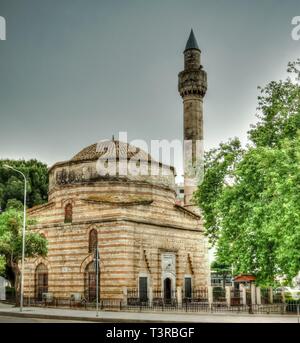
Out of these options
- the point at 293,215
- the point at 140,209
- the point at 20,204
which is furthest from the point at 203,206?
the point at 20,204

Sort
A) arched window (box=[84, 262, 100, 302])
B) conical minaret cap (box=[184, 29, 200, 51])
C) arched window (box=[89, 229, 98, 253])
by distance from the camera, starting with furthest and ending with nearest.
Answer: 1. conical minaret cap (box=[184, 29, 200, 51])
2. arched window (box=[89, 229, 98, 253])
3. arched window (box=[84, 262, 100, 302])

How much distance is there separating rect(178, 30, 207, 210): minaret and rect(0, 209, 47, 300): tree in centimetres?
1624

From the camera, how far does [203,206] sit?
115 feet

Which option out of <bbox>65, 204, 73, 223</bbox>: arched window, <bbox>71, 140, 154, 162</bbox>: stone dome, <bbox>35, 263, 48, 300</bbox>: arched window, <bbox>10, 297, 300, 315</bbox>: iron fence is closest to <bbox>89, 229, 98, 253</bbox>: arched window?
<bbox>65, 204, 73, 223</bbox>: arched window

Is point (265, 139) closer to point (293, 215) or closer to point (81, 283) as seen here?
point (293, 215)

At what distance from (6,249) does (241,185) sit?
57.8ft

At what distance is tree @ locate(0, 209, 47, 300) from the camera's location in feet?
116

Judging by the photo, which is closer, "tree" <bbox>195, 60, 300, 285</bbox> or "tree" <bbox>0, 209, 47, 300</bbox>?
"tree" <bbox>195, 60, 300, 285</bbox>

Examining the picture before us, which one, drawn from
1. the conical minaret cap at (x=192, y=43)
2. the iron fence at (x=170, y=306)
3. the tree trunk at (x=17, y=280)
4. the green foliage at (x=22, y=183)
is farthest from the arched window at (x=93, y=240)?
the conical minaret cap at (x=192, y=43)

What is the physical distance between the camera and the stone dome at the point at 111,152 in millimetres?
41594

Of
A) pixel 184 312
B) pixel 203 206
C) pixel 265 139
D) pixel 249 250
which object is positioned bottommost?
pixel 184 312

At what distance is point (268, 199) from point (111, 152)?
1917 centimetres

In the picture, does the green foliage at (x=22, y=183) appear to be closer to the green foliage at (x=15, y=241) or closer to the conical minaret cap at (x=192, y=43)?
the green foliage at (x=15, y=241)

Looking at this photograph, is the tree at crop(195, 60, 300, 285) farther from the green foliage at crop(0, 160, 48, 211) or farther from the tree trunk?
the green foliage at crop(0, 160, 48, 211)
